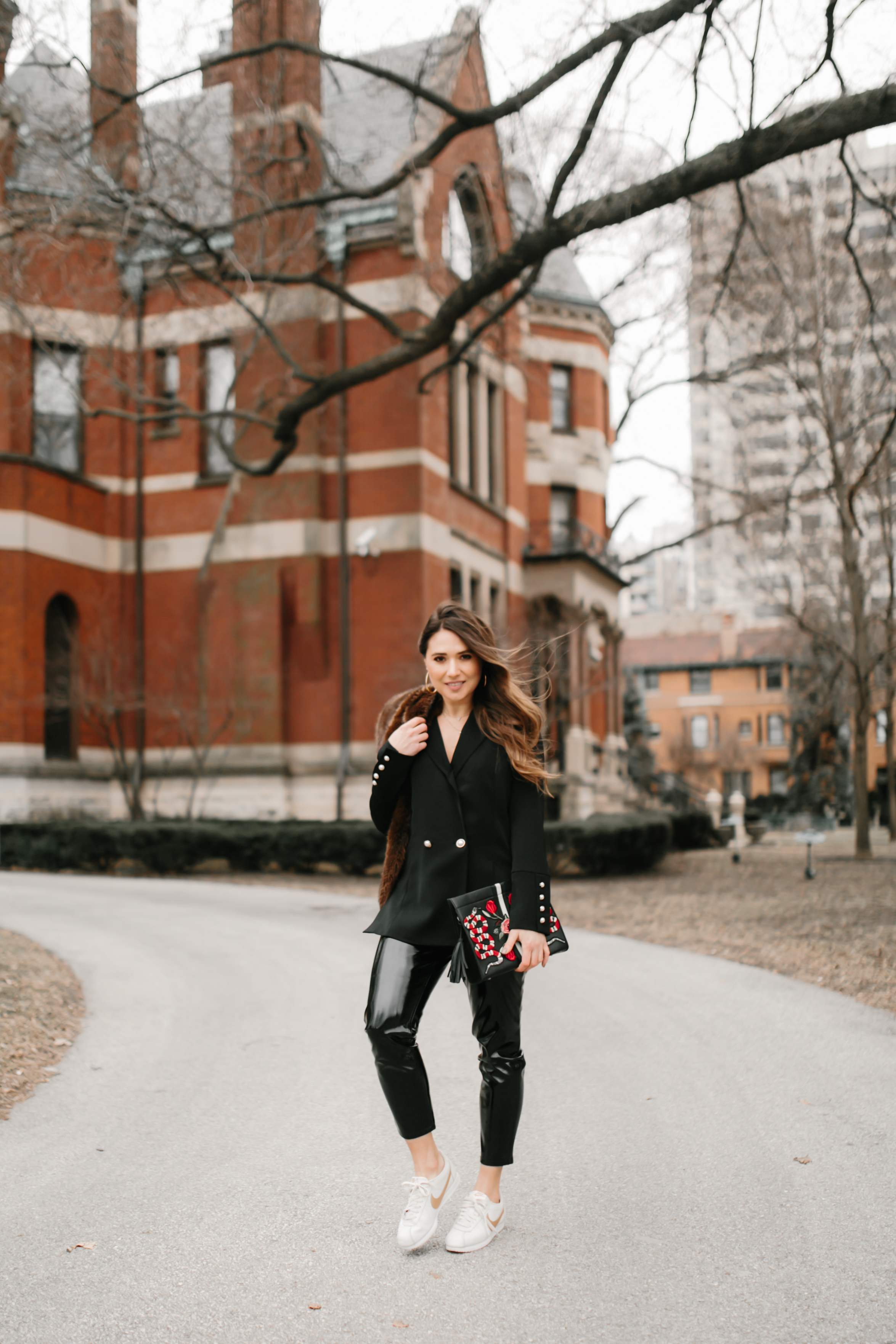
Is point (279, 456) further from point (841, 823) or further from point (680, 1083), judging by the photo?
point (841, 823)

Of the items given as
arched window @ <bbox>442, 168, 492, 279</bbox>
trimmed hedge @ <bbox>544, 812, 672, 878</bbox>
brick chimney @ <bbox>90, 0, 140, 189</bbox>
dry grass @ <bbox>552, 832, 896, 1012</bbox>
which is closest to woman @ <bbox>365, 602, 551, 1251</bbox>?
dry grass @ <bbox>552, 832, 896, 1012</bbox>

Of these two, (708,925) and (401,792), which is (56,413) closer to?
(708,925)

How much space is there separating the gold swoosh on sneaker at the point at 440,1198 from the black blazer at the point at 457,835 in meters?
0.72

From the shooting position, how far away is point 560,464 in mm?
29906

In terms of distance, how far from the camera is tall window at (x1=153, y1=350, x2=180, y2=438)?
78.1 ft

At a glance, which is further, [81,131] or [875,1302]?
[81,131]

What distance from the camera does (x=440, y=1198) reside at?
12.0ft

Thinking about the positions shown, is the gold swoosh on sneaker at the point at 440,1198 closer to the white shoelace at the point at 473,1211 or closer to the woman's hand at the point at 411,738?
the white shoelace at the point at 473,1211

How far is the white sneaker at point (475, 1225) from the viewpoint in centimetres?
357

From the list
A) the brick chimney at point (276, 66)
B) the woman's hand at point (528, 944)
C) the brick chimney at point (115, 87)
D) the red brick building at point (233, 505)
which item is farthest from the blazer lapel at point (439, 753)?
the red brick building at point (233, 505)

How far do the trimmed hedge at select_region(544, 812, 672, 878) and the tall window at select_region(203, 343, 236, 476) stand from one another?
34.0ft

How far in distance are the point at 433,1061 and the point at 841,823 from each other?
1670 inches

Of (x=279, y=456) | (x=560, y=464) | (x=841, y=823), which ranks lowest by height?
(x=841, y=823)

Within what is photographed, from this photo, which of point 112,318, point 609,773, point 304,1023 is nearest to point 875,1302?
point 304,1023
